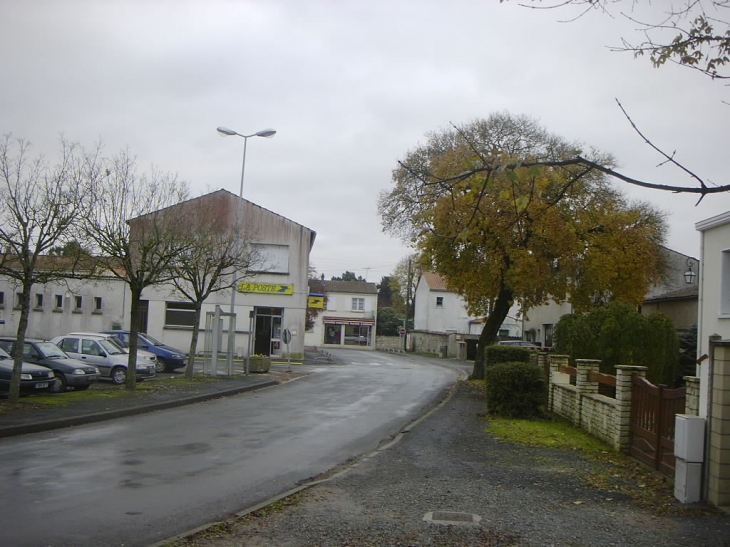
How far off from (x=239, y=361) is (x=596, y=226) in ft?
62.1

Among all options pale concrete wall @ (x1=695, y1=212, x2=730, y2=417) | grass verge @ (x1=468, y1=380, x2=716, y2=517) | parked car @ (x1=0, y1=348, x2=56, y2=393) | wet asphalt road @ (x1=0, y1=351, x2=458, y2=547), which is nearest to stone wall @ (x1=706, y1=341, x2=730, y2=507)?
grass verge @ (x1=468, y1=380, x2=716, y2=517)

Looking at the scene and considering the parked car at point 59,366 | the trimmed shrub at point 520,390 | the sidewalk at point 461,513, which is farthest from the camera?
the parked car at point 59,366

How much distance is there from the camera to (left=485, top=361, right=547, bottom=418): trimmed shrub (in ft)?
51.7

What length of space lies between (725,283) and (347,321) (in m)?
62.7

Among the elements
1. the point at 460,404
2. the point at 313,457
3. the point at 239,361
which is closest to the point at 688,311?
the point at 460,404

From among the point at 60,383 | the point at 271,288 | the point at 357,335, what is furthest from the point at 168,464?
the point at 357,335

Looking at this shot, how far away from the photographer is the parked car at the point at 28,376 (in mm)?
16719

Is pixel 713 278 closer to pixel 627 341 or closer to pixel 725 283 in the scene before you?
pixel 725 283

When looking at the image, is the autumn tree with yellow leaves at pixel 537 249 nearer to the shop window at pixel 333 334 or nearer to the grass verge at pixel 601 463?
the grass verge at pixel 601 463

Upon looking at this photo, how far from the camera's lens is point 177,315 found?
1522 inches

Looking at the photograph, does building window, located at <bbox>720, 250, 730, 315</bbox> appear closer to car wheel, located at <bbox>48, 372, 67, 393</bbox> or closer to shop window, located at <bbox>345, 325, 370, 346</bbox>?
car wheel, located at <bbox>48, 372, 67, 393</bbox>

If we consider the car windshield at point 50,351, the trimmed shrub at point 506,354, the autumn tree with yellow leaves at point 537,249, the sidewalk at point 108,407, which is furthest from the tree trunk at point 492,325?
the car windshield at point 50,351

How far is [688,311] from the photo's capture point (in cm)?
2972

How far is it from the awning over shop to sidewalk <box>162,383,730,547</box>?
66.3 meters
